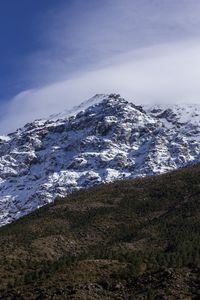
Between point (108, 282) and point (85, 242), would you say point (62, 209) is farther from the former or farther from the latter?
point (108, 282)

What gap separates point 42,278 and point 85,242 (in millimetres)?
34195

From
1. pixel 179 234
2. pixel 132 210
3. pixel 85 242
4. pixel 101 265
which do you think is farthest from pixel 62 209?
pixel 101 265

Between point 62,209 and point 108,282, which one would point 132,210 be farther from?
point 108,282

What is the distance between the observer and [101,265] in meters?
50.8

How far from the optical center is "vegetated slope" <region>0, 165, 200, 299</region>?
4566 centimetres

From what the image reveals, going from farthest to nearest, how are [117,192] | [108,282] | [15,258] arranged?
[117,192] < [15,258] < [108,282]

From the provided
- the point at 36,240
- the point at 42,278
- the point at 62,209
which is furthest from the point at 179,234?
the point at 42,278

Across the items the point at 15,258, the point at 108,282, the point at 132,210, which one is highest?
the point at 132,210

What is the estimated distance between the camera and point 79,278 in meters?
47.5

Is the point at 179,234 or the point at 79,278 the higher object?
the point at 179,234

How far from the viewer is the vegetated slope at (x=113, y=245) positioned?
45.7m

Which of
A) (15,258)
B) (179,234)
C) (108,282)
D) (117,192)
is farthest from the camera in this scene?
(117,192)

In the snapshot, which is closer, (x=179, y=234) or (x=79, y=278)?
(x=79, y=278)

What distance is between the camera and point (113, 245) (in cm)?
7794
